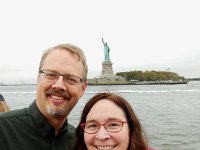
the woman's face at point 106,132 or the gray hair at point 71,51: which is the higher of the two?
the gray hair at point 71,51

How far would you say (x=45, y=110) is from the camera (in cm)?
259

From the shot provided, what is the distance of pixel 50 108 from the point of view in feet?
8.40

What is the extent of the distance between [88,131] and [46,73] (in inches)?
20.0

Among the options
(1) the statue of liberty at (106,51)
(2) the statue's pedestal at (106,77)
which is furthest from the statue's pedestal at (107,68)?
(1) the statue of liberty at (106,51)

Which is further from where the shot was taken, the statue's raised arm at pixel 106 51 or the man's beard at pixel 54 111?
the statue's raised arm at pixel 106 51

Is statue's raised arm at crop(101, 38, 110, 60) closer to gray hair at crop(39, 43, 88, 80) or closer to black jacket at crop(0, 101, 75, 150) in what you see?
gray hair at crop(39, 43, 88, 80)

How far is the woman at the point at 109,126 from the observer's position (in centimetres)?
241

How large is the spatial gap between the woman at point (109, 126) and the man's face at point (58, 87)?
14cm

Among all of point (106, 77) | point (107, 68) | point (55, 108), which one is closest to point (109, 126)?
point (55, 108)

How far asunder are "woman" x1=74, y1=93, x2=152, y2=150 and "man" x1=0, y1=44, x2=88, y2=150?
0.49 feet

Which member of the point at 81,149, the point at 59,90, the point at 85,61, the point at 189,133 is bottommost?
the point at 189,133

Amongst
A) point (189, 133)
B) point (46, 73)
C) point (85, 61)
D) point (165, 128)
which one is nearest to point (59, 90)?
point (46, 73)

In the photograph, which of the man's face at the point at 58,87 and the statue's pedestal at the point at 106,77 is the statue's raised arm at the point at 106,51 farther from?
the man's face at the point at 58,87

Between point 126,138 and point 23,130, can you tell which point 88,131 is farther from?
point 23,130
